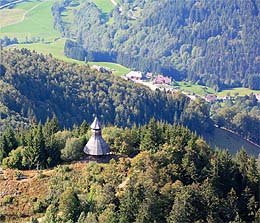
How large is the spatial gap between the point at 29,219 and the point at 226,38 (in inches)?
6574

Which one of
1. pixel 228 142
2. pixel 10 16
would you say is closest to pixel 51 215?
pixel 228 142

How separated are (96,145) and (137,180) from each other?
5.93 metres

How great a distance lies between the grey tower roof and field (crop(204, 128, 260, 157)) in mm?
54586

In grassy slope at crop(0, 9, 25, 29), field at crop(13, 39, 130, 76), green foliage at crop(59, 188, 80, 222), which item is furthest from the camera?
grassy slope at crop(0, 9, 25, 29)

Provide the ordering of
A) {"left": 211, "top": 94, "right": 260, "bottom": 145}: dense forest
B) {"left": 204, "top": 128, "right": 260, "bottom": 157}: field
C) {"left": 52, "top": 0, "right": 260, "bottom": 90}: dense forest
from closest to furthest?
{"left": 204, "top": 128, "right": 260, "bottom": 157}: field < {"left": 211, "top": 94, "right": 260, "bottom": 145}: dense forest < {"left": 52, "top": 0, "right": 260, "bottom": 90}: dense forest

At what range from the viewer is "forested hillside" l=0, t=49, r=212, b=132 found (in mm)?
96625

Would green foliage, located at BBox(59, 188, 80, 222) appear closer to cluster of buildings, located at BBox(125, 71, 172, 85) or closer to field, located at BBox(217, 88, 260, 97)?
cluster of buildings, located at BBox(125, 71, 172, 85)

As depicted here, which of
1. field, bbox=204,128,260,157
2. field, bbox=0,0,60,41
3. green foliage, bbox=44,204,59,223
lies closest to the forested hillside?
field, bbox=204,128,260,157

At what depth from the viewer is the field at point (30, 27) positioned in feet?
579

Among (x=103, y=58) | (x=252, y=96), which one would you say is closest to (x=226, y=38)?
(x=103, y=58)

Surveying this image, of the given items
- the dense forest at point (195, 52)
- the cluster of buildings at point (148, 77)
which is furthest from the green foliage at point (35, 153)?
the dense forest at point (195, 52)

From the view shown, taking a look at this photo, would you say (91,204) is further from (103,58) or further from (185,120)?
(103,58)

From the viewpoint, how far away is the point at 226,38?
19525cm

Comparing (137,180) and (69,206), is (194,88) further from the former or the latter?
(69,206)
